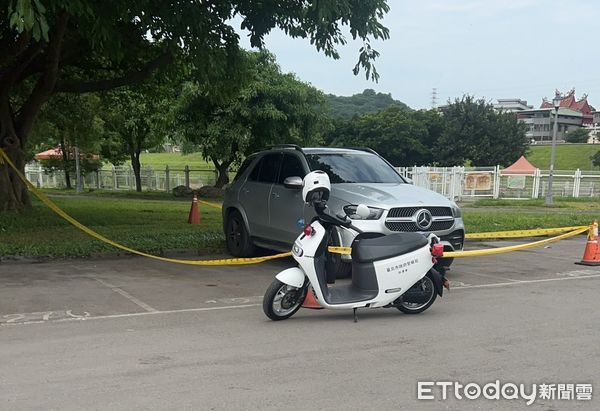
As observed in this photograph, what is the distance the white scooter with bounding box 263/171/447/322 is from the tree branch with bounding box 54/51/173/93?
7548 mm

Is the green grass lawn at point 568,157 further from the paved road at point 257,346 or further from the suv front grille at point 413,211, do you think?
the paved road at point 257,346

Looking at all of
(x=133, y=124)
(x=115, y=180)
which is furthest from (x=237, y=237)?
(x=115, y=180)

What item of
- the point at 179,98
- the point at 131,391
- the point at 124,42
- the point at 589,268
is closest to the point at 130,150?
the point at 179,98

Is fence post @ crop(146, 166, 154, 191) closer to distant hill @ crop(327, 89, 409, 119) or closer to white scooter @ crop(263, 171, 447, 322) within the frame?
white scooter @ crop(263, 171, 447, 322)

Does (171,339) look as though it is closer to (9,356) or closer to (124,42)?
(9,356)

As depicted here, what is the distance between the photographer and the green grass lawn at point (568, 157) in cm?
7298

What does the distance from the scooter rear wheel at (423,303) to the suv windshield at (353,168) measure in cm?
295

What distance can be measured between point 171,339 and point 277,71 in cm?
2575

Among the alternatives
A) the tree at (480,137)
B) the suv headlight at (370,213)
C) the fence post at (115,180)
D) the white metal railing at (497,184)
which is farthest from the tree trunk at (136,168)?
the suv headlight at (370,213)

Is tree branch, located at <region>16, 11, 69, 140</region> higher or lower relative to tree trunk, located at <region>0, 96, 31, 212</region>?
higher

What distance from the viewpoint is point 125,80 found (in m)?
13.9

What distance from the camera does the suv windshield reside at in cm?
956

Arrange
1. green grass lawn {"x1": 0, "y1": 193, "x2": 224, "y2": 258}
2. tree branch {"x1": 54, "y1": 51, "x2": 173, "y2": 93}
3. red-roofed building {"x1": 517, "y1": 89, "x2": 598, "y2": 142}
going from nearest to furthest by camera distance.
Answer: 1. green grass lawn {"x1": 0, "y1": 193, "x2": 224, "y2": 258}
2. tree branch {"x1": 54, "y1": 51, "x2": 173, "y2": 93}
3. red-roofed building {"x1": 517, "y1": 89, "x2": 598, "y2": 142}

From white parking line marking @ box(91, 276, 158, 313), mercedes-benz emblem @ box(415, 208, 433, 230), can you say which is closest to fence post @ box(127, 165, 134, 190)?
white parking line marking @ box(91, 276, 158, 313)
